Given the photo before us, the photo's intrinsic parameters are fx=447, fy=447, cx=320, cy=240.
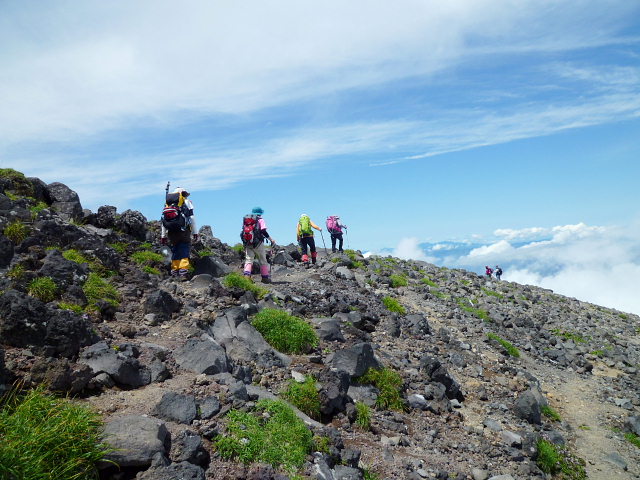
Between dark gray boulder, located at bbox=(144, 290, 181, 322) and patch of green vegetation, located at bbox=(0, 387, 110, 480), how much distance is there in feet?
17.2

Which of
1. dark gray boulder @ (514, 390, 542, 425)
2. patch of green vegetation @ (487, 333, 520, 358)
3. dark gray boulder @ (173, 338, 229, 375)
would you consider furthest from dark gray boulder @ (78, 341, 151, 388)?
patch of green vegetation @ (487, 333, 520, 358)

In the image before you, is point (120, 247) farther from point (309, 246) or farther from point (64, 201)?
point (309, 246)

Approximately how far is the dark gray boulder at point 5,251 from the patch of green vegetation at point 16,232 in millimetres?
1206

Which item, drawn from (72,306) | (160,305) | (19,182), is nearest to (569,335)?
(160,305)

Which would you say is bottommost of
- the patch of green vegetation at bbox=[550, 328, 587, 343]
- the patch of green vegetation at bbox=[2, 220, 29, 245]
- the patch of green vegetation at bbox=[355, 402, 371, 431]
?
the patch of green vegetation at bbox=[550, 328, 587, 343]

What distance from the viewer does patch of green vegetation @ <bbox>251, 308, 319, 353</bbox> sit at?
11.2 meters

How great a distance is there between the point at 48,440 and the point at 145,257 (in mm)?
11436

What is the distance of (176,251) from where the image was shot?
15.6m

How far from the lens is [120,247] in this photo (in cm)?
1595

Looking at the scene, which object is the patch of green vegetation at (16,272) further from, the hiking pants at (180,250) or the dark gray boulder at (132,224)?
the dark gray boulder at (132,224)

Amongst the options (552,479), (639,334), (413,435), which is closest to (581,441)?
(552,479)

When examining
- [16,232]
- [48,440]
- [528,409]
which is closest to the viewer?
[48,440]

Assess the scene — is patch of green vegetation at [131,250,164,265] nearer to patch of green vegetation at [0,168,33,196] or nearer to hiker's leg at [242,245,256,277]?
hiker's leg at [242,245,256,277]

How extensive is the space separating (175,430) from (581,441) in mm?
11631
